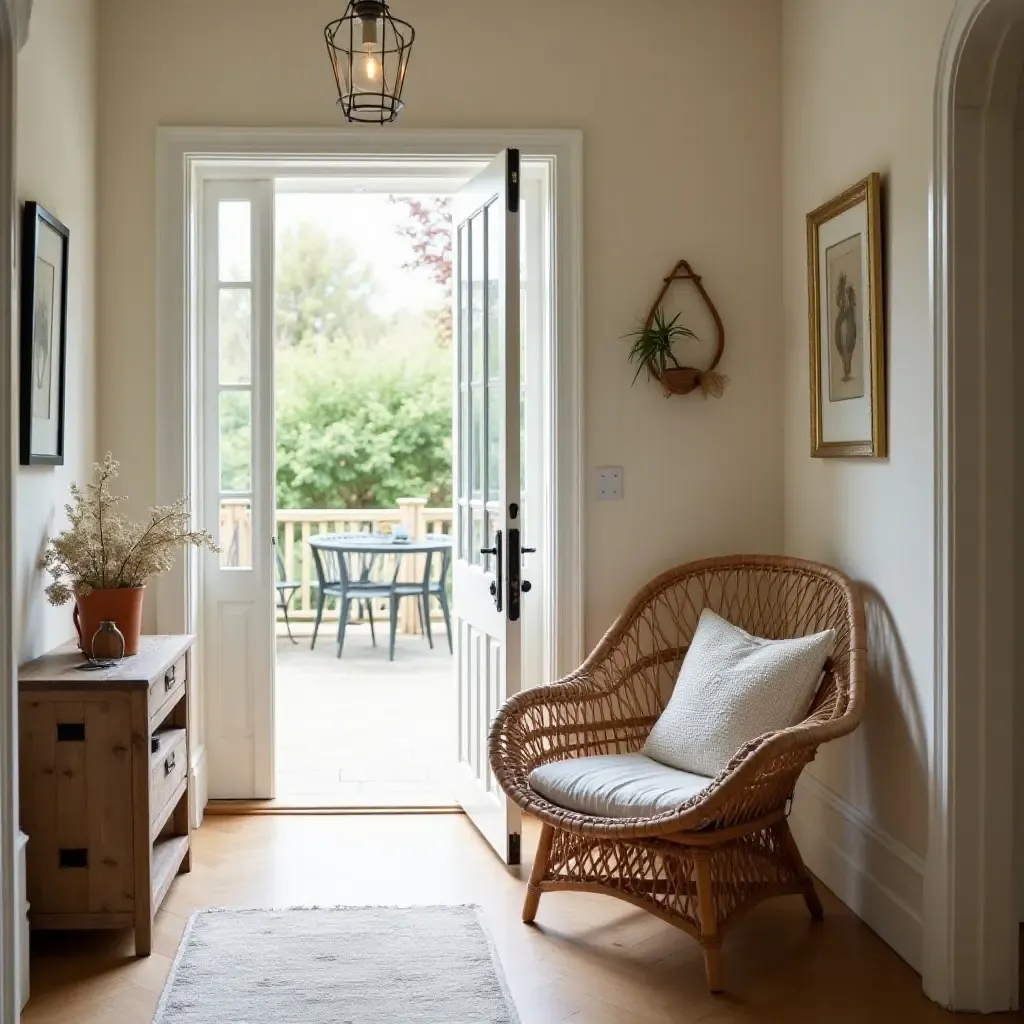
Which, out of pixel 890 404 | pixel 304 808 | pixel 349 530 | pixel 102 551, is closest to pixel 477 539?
pixel 304 808

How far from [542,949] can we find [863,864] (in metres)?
0.95

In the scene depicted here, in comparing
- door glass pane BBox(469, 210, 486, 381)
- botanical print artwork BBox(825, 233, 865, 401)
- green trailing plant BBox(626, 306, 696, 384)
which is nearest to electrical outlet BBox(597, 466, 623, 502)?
green trailing plant BBox(626, 306, 696, 384)

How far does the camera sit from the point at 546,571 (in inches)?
159

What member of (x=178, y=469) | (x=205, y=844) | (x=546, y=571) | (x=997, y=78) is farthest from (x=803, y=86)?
(x=205, y=844)

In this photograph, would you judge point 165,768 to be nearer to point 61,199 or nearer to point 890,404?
point 61,199

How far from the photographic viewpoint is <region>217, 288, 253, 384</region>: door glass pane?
4129mm

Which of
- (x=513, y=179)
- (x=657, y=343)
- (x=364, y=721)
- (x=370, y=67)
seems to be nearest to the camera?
(x=370, y=67)

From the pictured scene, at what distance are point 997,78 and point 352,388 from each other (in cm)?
830

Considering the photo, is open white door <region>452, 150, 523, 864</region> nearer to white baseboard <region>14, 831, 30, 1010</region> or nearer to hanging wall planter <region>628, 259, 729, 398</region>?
hanging wall planter <region>628, 259, 729, 398</region>

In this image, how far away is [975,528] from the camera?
2.70 meters

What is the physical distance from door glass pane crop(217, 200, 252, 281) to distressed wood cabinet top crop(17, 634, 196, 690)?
1438 millimetres

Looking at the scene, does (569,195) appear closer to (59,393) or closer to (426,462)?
(59,393)

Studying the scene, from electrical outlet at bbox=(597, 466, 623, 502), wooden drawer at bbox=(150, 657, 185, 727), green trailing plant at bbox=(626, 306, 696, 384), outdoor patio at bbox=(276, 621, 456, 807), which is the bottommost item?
outdoor patio at bbox=(276, 621, 456, 807)

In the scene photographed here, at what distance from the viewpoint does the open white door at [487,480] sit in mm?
3500
